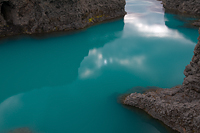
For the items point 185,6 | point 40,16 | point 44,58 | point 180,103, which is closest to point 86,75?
point 44,58

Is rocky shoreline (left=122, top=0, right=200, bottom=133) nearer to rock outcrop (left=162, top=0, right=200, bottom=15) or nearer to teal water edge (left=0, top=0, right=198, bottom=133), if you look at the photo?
teal water edge (left=0, top=0, right=198, bottom=133)

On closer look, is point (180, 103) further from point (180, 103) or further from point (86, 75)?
point (86, 75)

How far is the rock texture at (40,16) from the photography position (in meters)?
23.2

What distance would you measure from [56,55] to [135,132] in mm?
13510

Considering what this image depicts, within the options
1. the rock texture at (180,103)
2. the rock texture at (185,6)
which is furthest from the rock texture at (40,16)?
the rock texture at (185,6)

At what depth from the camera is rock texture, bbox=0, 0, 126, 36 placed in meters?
23.2

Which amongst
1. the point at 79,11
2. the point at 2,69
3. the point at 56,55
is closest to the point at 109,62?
the point at 56,55

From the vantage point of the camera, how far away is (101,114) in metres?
10.6

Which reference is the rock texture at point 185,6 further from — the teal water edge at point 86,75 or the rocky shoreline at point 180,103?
the rocky shoreline at point 180,103

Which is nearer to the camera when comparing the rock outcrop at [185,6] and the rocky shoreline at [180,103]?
the rocky shoreline at [180,103]

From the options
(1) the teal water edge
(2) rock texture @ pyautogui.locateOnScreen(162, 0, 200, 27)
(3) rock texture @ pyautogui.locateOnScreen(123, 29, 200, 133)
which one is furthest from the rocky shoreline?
(2) rock texture @ pyautogui.locateOnScreen(162, 0, 200, 27)

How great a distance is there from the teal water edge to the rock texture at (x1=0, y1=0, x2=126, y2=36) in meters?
2.18

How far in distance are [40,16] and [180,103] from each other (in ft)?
77.4

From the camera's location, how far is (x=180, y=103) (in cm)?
916
